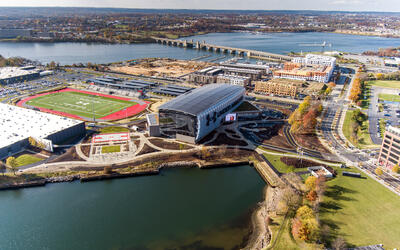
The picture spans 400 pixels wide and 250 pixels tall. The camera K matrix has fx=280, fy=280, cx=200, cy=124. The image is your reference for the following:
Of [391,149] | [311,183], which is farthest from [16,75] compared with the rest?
[391,149]

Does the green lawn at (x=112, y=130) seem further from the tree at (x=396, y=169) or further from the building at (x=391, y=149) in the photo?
the tree at (x=396, y=169)

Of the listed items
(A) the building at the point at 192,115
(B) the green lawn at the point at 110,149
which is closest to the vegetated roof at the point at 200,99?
(A) the building at the point at 192,115

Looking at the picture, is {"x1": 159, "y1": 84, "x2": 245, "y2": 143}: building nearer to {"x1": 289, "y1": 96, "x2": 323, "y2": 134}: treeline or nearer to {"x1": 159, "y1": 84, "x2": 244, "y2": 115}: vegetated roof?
{"x1": 159, "y1": 84, "x2": 244, "y2": 115}: vegetated roof

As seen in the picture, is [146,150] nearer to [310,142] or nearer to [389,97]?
[310,142]

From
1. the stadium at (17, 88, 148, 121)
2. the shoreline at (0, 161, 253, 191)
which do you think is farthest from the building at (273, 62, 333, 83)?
the shoreline at (0, 161, 253, 191)

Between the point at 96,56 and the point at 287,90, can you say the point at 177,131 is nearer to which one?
the point at 287,90

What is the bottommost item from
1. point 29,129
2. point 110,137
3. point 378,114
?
point 110,137

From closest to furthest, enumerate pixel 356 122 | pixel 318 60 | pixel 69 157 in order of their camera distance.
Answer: pixel 69 157, pixel 356 122, pixel 318 60
